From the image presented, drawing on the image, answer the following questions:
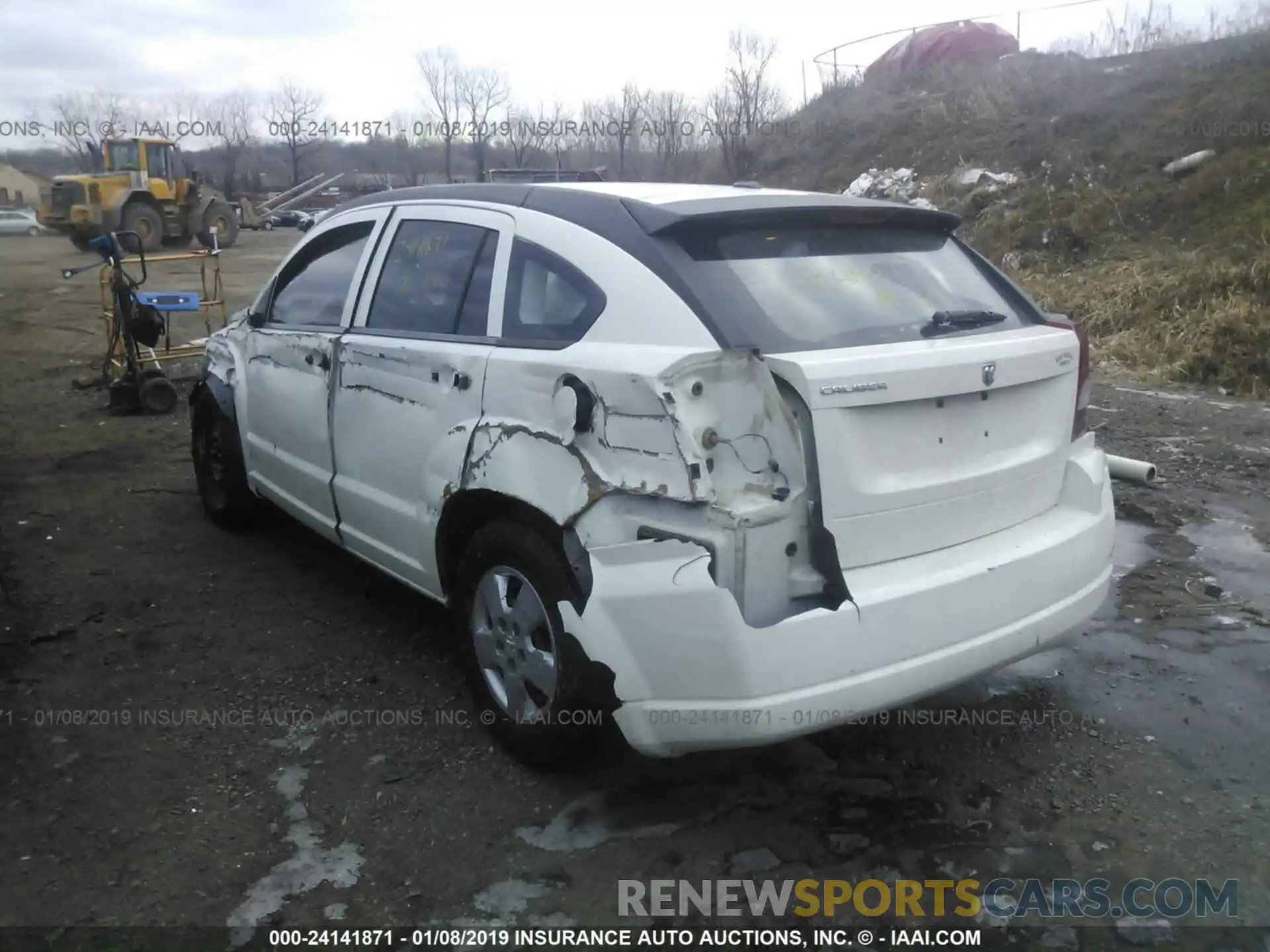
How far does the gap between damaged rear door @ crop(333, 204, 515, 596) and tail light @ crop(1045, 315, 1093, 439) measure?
1.75 m

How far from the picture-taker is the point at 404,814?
9.41ft

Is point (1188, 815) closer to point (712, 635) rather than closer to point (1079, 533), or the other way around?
point (1079, 533)

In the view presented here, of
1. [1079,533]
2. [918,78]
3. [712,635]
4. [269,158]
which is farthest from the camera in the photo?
[269,158]

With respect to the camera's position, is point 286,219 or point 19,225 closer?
point 19,225

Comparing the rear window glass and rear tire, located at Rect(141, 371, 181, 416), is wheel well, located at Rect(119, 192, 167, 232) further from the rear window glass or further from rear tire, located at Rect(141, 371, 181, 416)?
the rear window glass

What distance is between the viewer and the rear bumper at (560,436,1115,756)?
93.7 inches

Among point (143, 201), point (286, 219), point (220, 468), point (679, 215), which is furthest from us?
point (286, 219)

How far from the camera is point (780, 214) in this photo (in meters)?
2.91

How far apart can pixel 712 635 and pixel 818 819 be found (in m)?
0.79

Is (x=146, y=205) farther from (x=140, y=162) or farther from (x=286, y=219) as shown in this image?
(x=286, y=219)

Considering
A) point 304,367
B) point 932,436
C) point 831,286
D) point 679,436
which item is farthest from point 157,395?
point 932,436

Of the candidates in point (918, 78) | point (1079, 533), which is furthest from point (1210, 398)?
point (918, 78)

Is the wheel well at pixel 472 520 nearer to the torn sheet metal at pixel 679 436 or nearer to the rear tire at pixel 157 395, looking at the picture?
the torn sheet metal at pixel 679 436

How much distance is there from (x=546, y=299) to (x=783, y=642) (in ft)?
4.03
